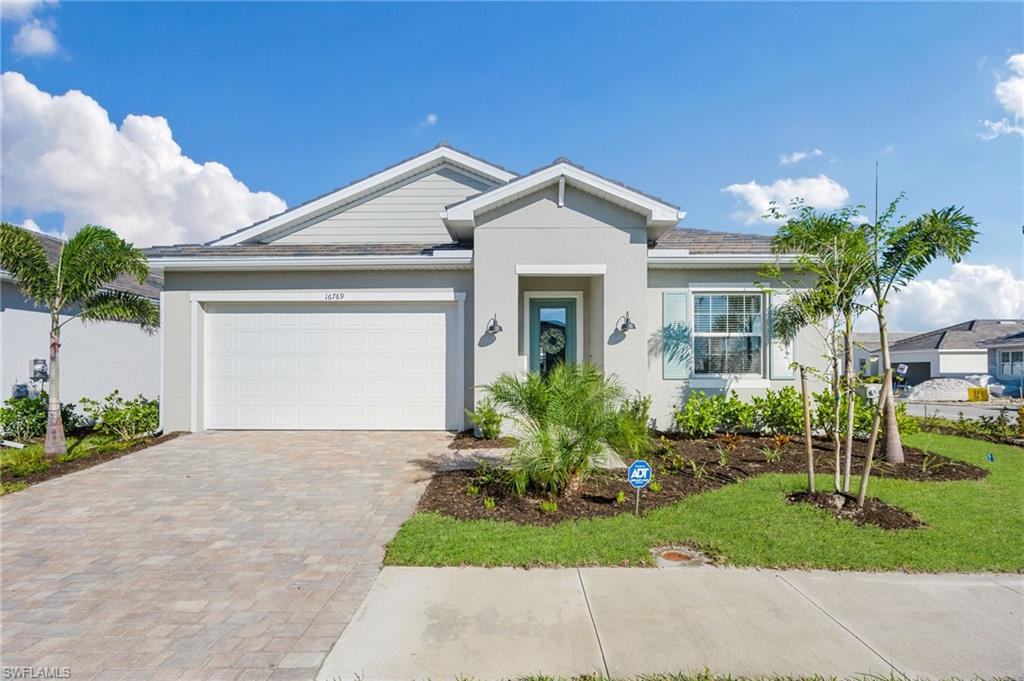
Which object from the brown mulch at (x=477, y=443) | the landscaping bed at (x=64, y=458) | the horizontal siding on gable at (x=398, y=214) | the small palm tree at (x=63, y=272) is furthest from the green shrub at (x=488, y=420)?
the small palm tree at (x=63, y=272)

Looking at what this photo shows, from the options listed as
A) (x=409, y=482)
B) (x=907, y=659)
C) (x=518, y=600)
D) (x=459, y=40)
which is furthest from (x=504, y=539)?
(x=459, y=40)

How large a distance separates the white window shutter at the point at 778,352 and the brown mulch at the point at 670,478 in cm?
151

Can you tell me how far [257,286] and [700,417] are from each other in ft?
30.3

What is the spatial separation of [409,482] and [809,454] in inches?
198

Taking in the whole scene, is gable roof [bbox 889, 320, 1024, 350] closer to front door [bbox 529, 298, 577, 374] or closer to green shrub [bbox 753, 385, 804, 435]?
green shrub [bbox 753, 385, 804, 435]

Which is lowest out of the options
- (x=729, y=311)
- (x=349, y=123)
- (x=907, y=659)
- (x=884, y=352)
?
(x=907, y=659)

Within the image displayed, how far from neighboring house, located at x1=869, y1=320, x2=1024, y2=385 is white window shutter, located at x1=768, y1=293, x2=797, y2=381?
2739 cm

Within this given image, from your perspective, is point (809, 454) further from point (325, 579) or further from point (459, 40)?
point (459, 40)

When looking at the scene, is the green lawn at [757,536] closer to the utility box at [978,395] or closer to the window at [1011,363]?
the utility box at [978,395]

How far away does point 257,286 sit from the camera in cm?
968

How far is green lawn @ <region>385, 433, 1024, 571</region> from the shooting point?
4.12 metres

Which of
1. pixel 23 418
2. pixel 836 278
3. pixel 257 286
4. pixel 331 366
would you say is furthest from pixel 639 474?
pixel 23 418

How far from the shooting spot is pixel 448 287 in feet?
31.7

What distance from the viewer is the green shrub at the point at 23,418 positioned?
883 cm
